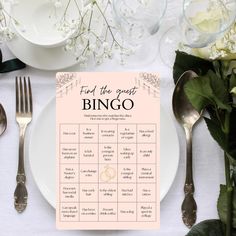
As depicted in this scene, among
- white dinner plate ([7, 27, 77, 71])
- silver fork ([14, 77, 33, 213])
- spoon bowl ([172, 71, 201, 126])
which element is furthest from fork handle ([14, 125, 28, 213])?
spoon bowl ([172, 71, 201, 126])

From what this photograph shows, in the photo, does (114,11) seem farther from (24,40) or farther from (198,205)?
(198,205)

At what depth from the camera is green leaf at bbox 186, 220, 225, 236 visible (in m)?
0.58

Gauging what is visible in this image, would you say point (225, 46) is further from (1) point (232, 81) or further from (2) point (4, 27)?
(2) point (4, 27)

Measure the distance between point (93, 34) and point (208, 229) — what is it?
11.0 inches

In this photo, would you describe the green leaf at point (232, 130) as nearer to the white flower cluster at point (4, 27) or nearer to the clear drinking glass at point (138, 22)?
the clear drinking glass at point (138, 22)

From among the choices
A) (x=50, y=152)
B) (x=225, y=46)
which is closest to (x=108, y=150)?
(x=50, y=152)

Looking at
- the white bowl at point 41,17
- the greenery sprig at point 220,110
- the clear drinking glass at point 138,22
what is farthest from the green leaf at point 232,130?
the white bowl at point 41,17

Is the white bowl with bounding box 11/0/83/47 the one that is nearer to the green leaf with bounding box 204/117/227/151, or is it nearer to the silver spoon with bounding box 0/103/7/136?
the silver spoon with bounding box 0/103/7/136

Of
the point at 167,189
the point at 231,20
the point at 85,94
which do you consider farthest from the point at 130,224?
the point at 231,20

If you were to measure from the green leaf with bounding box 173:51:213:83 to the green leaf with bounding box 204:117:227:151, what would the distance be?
6 centimetres

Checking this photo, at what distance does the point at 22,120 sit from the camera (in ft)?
1.99

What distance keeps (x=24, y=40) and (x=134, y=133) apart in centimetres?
18

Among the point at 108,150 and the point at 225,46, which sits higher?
the point at 225,46

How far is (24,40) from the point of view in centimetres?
60
